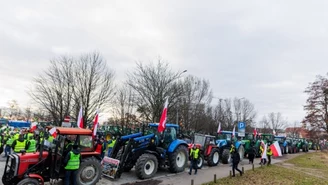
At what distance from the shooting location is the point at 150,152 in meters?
11.1

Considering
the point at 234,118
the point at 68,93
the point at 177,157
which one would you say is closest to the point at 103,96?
the point at 68,93

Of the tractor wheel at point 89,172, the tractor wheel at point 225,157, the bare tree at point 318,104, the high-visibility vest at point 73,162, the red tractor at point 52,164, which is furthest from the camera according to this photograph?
the bare tree at point 318,104

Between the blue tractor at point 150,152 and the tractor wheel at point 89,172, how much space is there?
1.34 meters

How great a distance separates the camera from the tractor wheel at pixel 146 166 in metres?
10.3

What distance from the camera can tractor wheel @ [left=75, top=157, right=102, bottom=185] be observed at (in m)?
8.58

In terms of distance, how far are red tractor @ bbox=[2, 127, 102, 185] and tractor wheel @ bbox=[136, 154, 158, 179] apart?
74.7 inches

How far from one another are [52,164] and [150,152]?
14.3 feet

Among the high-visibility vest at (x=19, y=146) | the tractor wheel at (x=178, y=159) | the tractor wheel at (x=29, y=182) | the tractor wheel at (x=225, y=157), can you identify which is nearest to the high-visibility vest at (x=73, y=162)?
the tractor wheel at (x=29, y=182)

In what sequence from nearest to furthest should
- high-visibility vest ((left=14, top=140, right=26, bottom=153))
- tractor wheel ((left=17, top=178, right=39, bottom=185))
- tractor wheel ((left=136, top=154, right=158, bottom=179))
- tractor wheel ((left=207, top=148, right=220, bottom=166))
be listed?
tractor wheel ((left=17, top=178, right=39, bottom=185)) → tractor wheel ((left=136, top=154, right=158, bottom=179)) → high-visibility vest ((left=14, top=140, right=26, bottom=153)) → tractor wheel ((left=207, top=148, right=220, bottom=166))

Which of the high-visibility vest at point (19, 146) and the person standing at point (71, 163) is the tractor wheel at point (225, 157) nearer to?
the person standing at point (71, 163)

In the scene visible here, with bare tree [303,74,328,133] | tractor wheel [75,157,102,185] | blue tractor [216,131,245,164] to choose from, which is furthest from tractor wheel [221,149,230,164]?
bare tree [303,74,328,133]

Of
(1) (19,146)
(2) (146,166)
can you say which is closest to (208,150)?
(2) (146,166)

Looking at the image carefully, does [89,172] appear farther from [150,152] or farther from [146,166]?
[150,152]

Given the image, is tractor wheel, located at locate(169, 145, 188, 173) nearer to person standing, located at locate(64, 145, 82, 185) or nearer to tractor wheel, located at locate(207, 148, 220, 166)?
tractor wheel, located at locate(207, 148, 220, 166)
